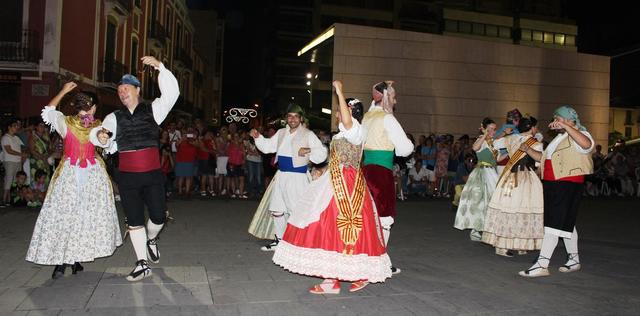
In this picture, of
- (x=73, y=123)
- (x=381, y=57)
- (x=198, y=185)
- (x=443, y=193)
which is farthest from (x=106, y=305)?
(x=381, y=57)

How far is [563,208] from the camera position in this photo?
19.8ft

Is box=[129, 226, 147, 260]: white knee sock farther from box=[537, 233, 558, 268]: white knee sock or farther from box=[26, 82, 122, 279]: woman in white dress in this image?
box=[537, 233, 558, 268]: white knee sock

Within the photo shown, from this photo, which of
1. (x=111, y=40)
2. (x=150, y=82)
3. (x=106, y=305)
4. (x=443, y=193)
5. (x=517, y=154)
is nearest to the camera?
(x=106, y=305)

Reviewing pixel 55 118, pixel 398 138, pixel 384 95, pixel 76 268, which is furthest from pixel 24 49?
pixel 398 138

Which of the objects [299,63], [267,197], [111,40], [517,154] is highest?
[299,63]

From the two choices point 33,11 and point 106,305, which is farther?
point 33,11

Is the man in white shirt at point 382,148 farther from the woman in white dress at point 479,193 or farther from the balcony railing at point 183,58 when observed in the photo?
the balcony railing at point 183,58

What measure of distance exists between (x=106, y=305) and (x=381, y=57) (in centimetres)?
1498

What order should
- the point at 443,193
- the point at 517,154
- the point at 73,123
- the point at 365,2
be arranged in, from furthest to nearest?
1. the point at 365,2
2. the point at 443,193
3. the point at 517,154
4. the point at 73,123

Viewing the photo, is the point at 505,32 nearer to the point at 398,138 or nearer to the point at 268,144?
the point at 268,144

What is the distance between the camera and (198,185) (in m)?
14.9

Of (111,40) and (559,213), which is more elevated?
(111,40)

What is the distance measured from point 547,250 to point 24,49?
17.8 meters

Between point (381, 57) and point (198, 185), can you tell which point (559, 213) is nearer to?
point (198, 185)
